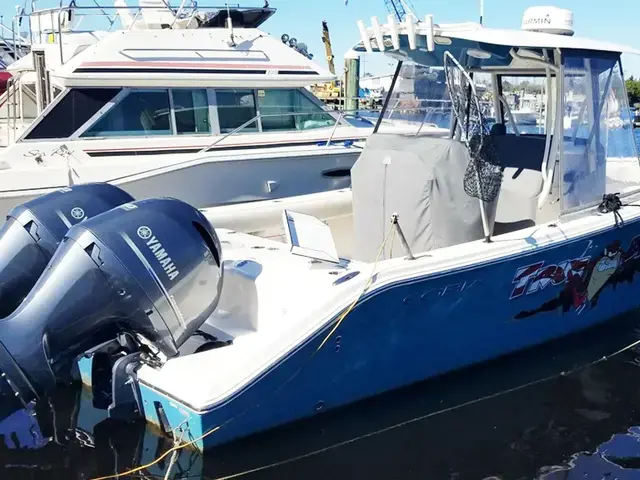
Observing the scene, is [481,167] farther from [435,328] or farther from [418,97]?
[418,97]

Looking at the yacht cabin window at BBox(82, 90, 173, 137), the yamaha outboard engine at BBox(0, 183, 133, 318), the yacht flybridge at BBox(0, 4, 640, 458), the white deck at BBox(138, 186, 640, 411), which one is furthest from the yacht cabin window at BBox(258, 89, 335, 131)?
the yamaha outboard engine at BBox(0, 183, 133, 318)

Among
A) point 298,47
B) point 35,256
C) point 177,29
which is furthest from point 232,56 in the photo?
point 35,256

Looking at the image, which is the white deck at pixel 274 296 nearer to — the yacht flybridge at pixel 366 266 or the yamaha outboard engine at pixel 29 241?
the yacht flybridge at pixel 366 266

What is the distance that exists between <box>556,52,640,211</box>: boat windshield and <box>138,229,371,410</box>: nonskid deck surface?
195cm

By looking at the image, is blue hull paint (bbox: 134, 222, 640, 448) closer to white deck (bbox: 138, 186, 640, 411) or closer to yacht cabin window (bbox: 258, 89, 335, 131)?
white deck (bbox: 138, 186, 640, 411)

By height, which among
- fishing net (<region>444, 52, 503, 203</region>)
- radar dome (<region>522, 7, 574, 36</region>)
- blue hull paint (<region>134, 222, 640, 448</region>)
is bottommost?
blue hull paint (<region>134, 222, 640, 448</region>)

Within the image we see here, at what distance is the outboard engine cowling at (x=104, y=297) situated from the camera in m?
3.68

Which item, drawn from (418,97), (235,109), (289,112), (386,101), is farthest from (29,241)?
(289,112)

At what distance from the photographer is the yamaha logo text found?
12.5 feet

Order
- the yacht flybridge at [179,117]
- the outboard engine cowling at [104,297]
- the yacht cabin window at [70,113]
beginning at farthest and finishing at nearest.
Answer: the yacht cabin window at [70,113] → the yacht flybridge at [179,117] → the outboard engine cowling at [104,297]

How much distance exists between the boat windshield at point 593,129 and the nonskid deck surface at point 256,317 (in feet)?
6.41

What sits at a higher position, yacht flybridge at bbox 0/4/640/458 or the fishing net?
the fishing net

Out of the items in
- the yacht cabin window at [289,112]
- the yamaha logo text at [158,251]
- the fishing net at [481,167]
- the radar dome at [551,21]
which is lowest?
the yacht cabin window at [289,112]

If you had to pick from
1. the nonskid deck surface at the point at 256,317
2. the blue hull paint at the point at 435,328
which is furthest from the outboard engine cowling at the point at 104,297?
the blue hull paint at the point at 435,328
